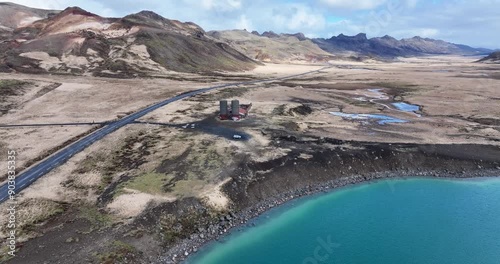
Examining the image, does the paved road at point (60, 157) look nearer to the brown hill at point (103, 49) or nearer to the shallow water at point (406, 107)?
the shallow water at point (406, 107)

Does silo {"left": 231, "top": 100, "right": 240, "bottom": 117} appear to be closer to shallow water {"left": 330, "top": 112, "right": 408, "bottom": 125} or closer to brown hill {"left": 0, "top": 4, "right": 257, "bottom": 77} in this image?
shallow water {"left": 330, "top": 112, "right": 408, "bottom": 125}

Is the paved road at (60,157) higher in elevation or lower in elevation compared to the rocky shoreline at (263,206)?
higher

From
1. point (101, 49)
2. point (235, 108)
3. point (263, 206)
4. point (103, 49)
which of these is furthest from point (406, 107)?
point (103, 49)

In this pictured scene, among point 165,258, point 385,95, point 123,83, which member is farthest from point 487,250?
point 123,83

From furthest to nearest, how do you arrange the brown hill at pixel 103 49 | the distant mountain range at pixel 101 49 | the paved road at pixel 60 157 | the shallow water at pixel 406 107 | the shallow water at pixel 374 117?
the brown hill at pixel 103 49 → the distant mountain range at pixel 101 49 → the shallow water at pixel 406 107 → the shallow water at pixel 374 117 → the paved road at pixel 60 157

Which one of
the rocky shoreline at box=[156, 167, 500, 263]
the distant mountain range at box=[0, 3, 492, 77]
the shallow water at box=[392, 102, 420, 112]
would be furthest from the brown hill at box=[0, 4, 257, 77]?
the rocky shoreline at box=[156, 167, 500, 263]

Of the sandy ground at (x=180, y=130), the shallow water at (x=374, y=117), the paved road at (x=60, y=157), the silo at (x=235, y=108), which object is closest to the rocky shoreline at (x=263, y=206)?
the sandy ground at (x=180, y=130)

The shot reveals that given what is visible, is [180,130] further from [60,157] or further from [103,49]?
[103,49]
